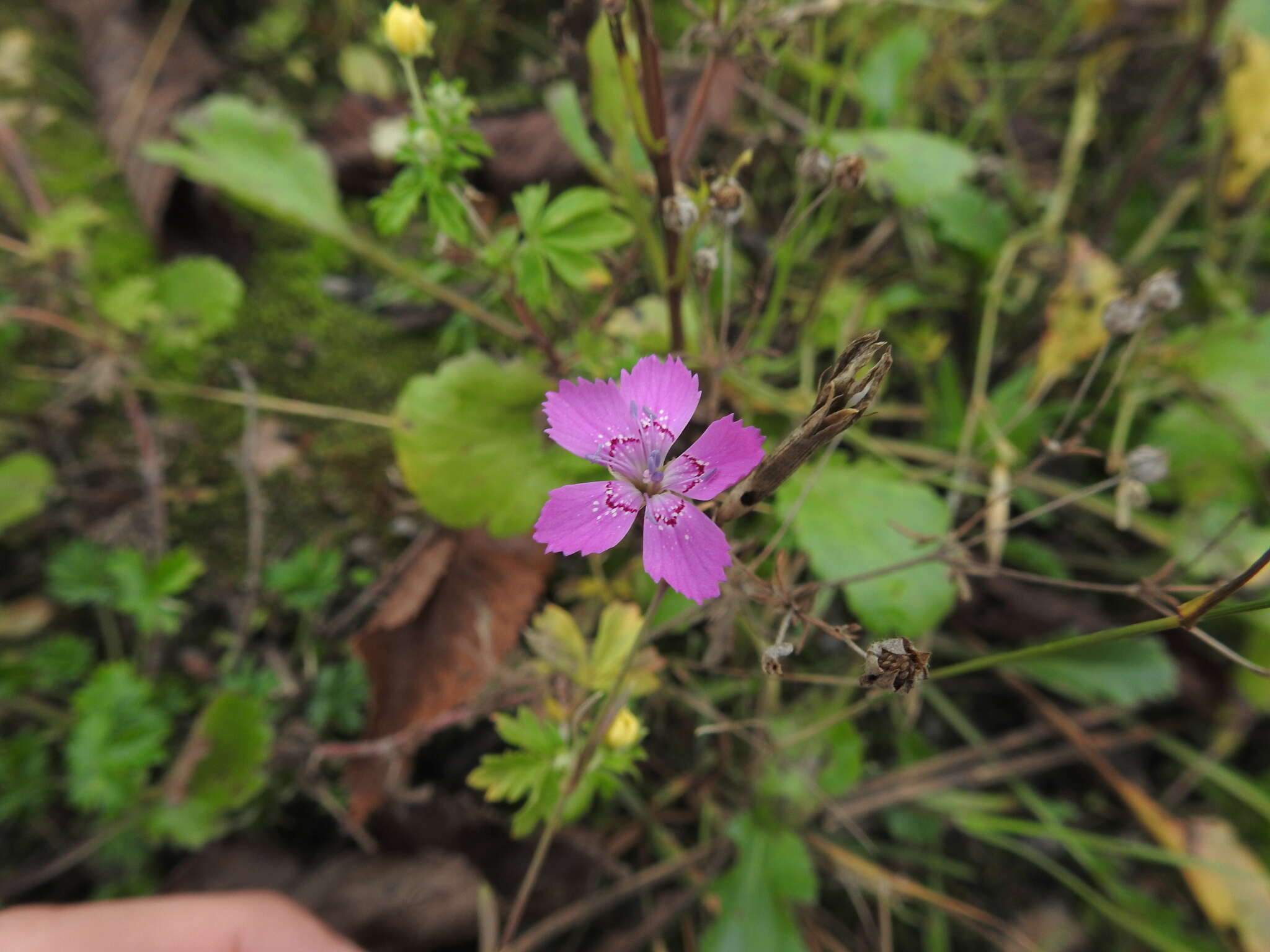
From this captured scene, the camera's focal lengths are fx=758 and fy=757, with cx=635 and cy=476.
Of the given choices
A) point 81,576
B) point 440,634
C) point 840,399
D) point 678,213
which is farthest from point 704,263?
point 81,576

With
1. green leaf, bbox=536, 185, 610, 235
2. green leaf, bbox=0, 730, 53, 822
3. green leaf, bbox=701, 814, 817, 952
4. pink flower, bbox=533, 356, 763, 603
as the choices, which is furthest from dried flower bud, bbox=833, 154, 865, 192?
green leaf, bbox=0, 730, 53, 822

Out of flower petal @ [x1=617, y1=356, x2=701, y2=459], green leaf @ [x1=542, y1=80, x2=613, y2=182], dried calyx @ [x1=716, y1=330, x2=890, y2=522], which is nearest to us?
dried calyx @ [x1=716, y1=330, x2=890, y2=522]

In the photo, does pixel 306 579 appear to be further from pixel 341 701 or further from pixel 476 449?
pixel 476 449

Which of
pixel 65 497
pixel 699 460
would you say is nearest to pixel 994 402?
pixel 699 460

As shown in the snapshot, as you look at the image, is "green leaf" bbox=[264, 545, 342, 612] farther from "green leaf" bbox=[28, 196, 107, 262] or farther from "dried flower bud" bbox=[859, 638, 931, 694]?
"dried flower bud" bbox=[859, 638, 931, 694]

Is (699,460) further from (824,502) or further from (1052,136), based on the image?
(1052,136)

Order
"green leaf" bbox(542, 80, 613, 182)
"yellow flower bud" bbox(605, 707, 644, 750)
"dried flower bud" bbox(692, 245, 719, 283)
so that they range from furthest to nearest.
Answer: "green leaf" bbox(542, 80, 613, 182) → "dried flower bud" bbox(692, 245, 719, 283) → "yellow flower bud" bbox(605, 707, 644, 750)

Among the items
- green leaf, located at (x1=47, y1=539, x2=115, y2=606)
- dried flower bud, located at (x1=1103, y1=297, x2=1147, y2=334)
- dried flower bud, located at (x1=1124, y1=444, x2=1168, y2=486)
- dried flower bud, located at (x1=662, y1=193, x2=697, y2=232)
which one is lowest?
dried flower bud, located at (x1=1124, y1=444, x2=1168, y2=486)
